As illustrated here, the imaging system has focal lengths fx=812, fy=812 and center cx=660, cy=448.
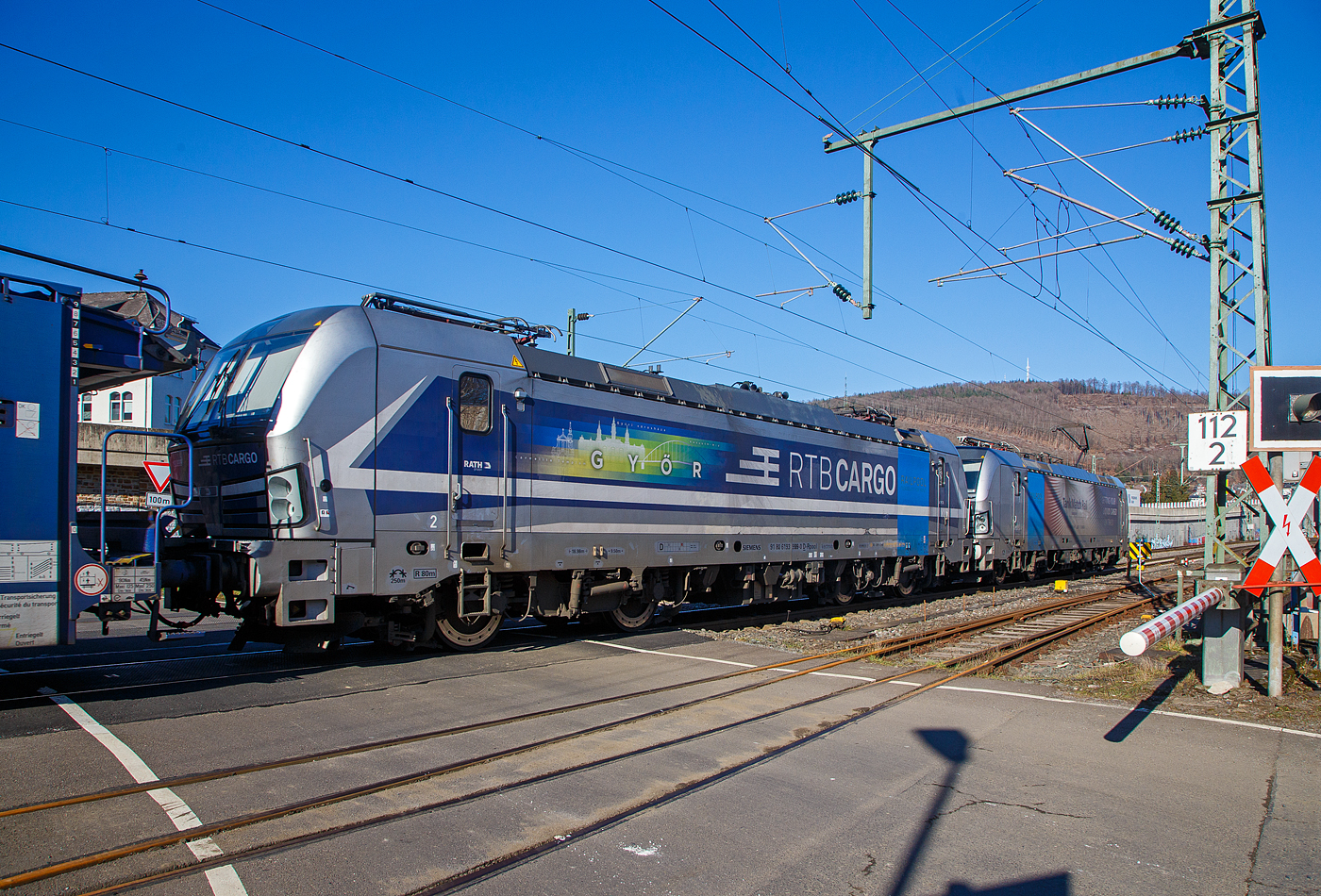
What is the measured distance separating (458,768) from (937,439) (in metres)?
18.4

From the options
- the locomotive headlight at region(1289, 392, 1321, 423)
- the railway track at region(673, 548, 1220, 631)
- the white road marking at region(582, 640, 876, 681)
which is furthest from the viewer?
the railway track at region(673, 548, 1220, 631)

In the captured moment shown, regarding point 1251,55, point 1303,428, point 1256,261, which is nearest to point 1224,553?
point 1303,428

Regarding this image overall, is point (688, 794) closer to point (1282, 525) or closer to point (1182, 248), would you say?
point (1282, 525)

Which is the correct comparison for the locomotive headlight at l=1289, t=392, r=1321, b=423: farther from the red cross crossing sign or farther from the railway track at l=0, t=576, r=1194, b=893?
the railway track at l=0, t=576, r=1194, b=893

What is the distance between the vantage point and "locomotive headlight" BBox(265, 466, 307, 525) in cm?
827

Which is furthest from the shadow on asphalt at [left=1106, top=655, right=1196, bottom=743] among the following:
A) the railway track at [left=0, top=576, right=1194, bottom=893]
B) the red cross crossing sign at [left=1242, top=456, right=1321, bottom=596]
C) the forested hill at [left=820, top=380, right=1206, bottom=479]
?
the forested hill at [left=820, top=380, right=1206, bottom=479]

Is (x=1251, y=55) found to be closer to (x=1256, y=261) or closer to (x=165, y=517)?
(x=1256, y=261)

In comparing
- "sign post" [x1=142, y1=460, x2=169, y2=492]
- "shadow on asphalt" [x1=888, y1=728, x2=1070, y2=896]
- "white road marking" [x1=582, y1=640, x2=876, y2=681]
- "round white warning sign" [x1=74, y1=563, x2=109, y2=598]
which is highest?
"sign post" [x1=142, y1=460, x2=169, y2=492]

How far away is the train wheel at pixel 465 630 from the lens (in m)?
10.2

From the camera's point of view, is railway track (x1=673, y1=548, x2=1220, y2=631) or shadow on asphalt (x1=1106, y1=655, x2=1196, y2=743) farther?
railway track (x1=673, y1=548, x2=1220, y2=631)

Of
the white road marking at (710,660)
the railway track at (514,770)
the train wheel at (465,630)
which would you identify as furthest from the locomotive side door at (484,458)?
the railway track at (514,770)

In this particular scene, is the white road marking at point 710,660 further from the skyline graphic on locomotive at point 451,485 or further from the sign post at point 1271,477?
the sign post at point 1271,477

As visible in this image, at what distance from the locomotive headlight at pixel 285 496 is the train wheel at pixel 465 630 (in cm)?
253

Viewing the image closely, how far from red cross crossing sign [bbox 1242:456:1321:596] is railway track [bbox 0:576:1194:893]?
3334 millimetres
